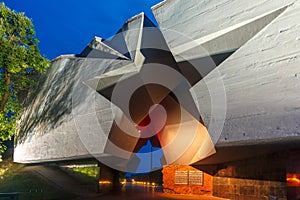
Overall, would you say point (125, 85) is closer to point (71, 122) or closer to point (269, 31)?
point (71, 122)

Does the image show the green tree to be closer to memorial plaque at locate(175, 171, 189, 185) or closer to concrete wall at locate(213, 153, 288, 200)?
memorial plaque at locate(175, 171, 189, 185)

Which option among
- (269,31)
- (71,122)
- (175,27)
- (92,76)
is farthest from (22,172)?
(269,31)

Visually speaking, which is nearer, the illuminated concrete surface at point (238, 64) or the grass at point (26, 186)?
the illuminated concrete surface at point (238, 64)

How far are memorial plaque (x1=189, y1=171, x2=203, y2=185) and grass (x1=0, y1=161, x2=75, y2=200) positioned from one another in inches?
159

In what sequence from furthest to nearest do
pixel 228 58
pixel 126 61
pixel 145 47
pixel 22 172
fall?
pixel 22 172
pixel 126 61
pixel 145 47
pixel 228 58

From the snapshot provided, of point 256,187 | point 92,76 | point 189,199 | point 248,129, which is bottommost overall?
point 189,199

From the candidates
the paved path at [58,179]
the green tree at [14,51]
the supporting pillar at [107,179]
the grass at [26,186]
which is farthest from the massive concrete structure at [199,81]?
the green tree at [14,51]

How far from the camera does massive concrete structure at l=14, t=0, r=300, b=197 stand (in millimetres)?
4141

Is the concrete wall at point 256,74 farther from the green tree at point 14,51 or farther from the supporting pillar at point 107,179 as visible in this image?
the supporting pillar at point 107,179

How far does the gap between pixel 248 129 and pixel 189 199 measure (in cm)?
476

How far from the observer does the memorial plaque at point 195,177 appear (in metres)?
9.31

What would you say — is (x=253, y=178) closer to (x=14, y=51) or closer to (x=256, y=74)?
(x=256, y=74)

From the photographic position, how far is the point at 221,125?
478cm

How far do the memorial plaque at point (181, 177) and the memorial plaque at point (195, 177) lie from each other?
18 centimetres
